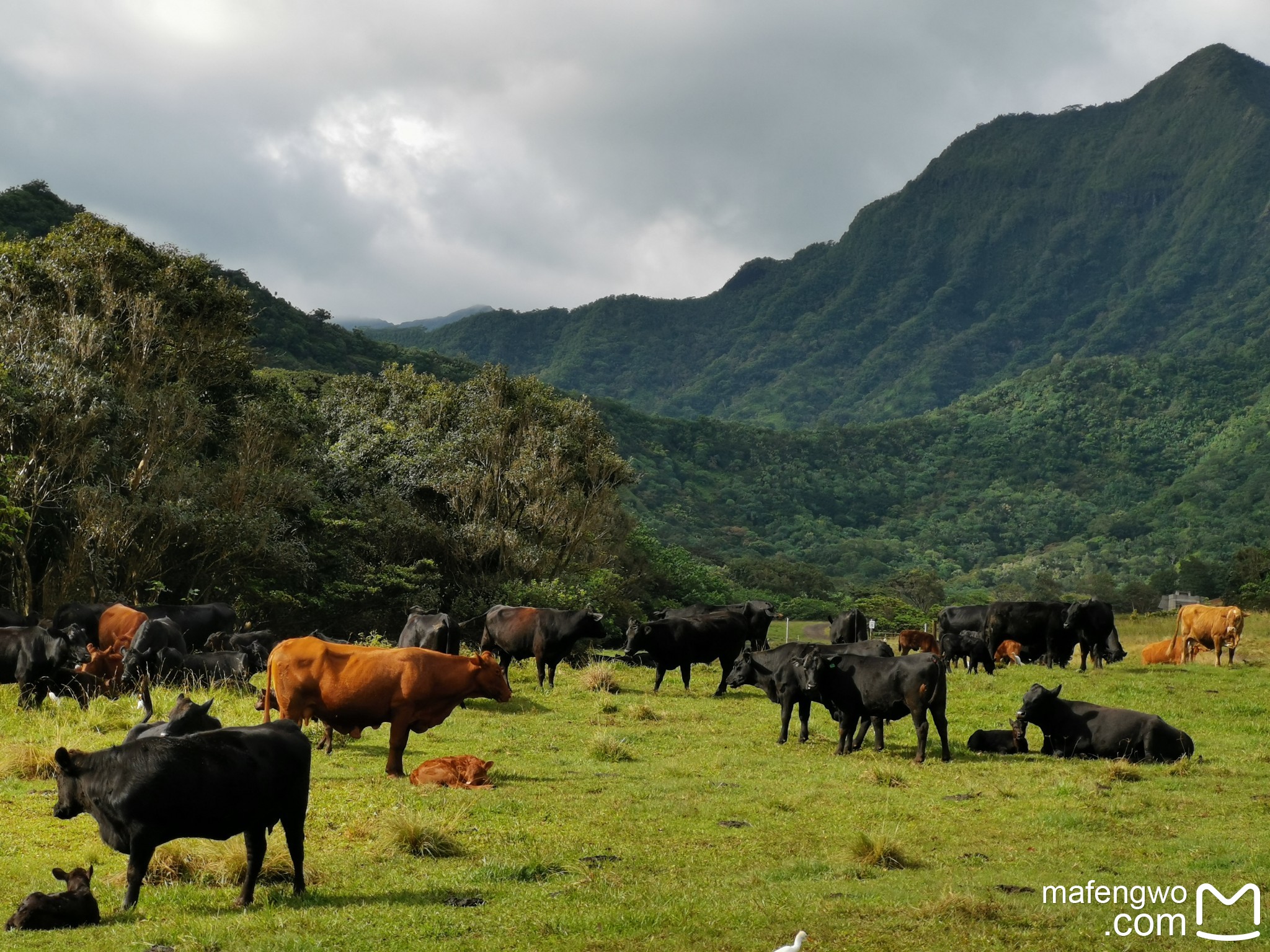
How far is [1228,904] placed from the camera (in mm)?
9047

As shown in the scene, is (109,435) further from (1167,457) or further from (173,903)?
(1167,457)

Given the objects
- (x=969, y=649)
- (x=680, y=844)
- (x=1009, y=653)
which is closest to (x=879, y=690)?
(x=680, y=844)

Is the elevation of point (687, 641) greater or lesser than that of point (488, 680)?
greater

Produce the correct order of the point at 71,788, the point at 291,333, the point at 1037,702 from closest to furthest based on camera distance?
the point at 71,788, the point at 1037,702, the point at 291,333

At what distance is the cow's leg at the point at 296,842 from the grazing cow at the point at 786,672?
9492 millimetres

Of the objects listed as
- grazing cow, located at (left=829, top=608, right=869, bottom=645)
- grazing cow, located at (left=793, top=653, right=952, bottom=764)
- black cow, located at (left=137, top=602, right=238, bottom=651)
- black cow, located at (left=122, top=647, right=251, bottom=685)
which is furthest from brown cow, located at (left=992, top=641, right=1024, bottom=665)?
black cow, located at (left=137, top=602, right=238, bottom=651)

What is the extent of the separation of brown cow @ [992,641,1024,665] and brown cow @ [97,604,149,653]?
1992cm

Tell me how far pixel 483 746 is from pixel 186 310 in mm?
25521

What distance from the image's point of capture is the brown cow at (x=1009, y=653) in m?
28.9

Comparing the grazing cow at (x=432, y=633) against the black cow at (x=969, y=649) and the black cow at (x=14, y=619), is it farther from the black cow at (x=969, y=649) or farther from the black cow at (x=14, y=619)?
the black cow at (x=969, y=649)

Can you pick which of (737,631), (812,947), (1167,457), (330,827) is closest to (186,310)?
(737,631)

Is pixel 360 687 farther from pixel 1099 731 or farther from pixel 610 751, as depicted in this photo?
pixel 1099 731

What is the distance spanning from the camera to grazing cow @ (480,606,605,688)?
79.7ft

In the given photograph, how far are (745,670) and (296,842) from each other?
484 inches
